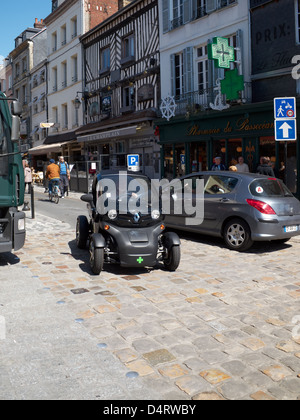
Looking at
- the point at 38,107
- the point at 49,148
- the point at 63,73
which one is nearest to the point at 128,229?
the point at 49,148

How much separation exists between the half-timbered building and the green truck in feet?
43.4

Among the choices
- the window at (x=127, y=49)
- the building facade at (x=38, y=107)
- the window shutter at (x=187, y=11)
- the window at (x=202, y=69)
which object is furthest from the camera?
the building facade at (x=38, y=107)

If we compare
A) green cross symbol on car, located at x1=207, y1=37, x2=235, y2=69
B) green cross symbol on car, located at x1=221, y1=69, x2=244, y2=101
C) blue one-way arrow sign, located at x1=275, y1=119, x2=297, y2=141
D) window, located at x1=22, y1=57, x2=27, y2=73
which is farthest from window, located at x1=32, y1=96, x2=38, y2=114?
blue one-way arrow sign, located at x1=275, y1=119, x2=297, y2=141

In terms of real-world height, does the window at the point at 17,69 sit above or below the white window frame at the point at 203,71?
above

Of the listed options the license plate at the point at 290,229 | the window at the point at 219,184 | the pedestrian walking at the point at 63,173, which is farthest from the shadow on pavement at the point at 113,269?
the pedestrian walking at the point at 63,173

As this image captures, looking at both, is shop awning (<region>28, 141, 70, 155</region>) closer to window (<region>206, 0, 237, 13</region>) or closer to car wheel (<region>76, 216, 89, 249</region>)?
window (<region>206, 0, 237, 13</region>)

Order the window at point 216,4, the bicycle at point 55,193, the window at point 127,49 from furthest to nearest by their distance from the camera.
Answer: the window at point 127,49
the bicycle at point 55,193
the window at point 216,4

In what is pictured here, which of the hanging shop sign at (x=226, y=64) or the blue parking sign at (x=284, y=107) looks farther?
the hanging shop sign at (x=226, y=64)

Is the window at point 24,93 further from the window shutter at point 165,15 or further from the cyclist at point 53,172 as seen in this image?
the cyclist at point 53,172

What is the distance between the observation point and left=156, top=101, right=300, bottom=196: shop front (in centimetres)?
1396

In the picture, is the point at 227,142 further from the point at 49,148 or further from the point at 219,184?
the point at 49,148

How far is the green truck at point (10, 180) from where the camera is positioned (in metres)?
6.12

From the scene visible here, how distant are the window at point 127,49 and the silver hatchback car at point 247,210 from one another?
14891 millimetres

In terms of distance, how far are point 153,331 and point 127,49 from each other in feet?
67.9
